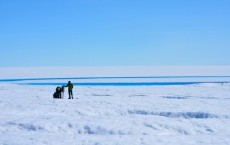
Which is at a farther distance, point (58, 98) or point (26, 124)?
point (58, 98)

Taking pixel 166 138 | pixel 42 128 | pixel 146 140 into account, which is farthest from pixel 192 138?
pixel 42 128

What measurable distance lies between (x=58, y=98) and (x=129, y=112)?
7280 millimetres

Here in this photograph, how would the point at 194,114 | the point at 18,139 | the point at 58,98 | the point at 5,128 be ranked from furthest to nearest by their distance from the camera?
1. the point at 58,98
2. the point at 194,114
3. the point at 5,128
4. the point at 18,139

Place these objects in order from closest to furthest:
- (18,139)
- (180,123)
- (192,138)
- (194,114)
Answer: (18,139)
(192,138)
(180,123)
(194,114)

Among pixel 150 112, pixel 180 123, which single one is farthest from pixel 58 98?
pixel 180 123

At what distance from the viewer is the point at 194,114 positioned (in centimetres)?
1517

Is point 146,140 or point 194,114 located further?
point 194,114

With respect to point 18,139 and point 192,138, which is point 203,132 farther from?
point 18,139

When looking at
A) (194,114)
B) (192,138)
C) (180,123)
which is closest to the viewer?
(192,138)

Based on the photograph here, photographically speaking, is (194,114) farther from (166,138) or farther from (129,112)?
(166,138)

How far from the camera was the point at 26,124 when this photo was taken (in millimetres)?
11773

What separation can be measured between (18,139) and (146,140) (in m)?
3.56

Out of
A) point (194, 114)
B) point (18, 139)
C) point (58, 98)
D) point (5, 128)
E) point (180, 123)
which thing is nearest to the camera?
point (18, 139)

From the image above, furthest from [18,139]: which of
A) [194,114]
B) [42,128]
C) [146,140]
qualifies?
[194,114]
